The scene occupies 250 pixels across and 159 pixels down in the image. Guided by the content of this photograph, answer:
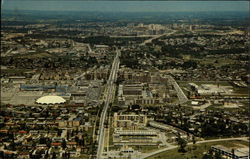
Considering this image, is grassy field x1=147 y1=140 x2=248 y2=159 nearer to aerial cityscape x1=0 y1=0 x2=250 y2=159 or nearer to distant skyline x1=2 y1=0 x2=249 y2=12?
aerial cityscape x1=0 y1=0 x2=250 y2=159

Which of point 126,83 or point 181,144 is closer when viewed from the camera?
point 181,144

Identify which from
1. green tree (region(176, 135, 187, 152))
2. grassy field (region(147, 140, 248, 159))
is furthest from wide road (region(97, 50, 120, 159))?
green tree (region(176, 135, 187, 152))

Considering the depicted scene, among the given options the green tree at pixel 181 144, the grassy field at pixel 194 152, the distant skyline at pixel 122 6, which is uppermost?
the distant skyline at pixel 122 6

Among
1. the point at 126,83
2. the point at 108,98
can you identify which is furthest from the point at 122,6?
the point at 108,98

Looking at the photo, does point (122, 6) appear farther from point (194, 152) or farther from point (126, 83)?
point (194, 152)

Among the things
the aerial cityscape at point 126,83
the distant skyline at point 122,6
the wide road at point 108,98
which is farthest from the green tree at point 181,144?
the distant skyline at point 122,6

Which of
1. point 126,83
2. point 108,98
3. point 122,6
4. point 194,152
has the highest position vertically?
point 122,6

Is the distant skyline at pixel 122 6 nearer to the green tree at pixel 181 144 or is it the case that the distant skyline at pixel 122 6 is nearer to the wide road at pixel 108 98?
the wide road at pixel 108 98
